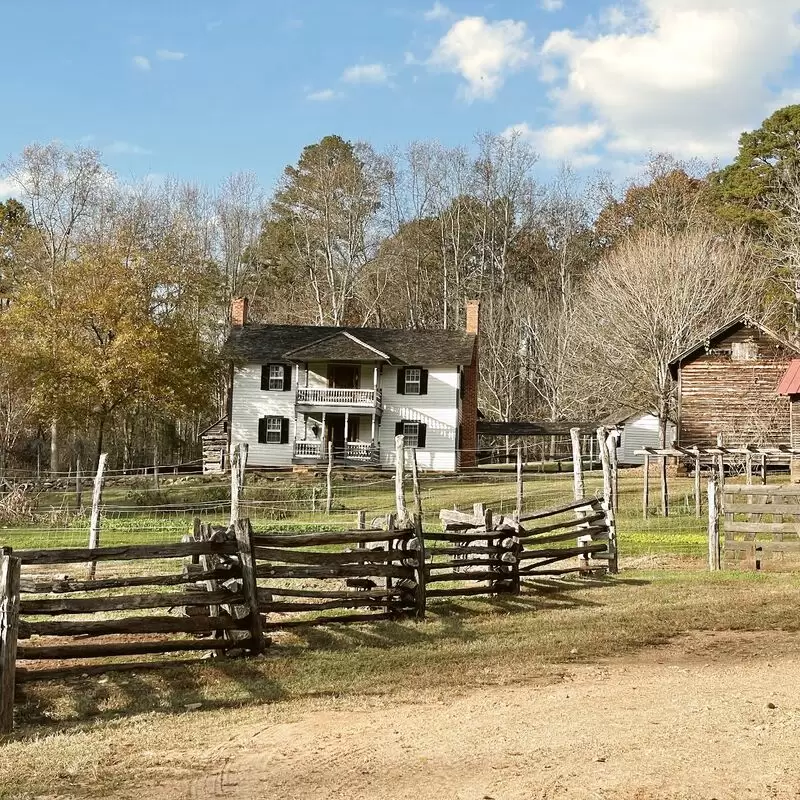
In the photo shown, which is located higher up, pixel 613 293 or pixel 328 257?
pixel 328 257

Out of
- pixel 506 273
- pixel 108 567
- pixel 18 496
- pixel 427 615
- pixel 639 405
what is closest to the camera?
pixel 427 615

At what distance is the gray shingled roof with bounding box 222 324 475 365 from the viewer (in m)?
44.7

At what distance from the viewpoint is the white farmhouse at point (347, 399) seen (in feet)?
146

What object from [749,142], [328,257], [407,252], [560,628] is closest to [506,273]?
[407,252]

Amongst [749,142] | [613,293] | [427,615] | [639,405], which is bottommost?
[427,615]

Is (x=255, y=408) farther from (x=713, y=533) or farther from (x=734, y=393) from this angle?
(x=713, y=533)

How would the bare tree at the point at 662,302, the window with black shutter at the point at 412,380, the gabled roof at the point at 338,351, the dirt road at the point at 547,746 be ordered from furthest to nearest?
the window with black shutter at the point at 412,380, the gabled roof at the point at 338,351, the bare tree at the point at 662,302, the dirt road at the point at 547,746

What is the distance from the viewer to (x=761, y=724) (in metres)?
7.57

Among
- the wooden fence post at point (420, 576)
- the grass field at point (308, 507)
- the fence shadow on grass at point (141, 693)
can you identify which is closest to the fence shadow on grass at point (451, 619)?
the wooden fence post at point (420, 576)

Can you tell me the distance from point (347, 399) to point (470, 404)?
21.6 ft

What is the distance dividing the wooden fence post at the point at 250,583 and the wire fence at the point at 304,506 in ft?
32.4

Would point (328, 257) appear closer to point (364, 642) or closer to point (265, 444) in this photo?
point (265, 444)

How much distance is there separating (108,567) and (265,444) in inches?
1074

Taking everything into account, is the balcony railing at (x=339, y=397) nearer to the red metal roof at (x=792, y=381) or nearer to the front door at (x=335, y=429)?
the front door at (x=335, y=429)
